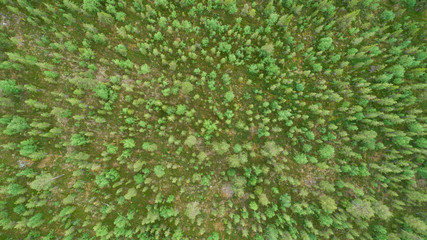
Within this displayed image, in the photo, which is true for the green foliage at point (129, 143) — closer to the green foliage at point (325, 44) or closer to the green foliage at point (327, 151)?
the green foliage at point (327, 151)

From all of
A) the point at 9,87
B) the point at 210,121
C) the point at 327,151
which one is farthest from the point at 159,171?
the point at 327,151

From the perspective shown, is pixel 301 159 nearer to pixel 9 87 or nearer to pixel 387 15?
pixel 387 15

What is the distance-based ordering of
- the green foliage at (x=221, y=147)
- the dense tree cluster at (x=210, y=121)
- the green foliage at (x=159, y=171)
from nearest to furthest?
the green foliage at (x=221, y=147), the green foliage at (x=159, y=171), the dense tree cluster at (x=210, y=121)

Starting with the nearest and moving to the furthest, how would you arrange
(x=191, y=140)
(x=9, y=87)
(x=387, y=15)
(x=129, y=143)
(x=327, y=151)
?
(x=9, y=87) → (x=191, y=140) → (x=129, y=143) → (x=327, y=151) → (x=387, y=15)

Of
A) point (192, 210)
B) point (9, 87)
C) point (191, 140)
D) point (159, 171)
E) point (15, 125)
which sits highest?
point (191, 140)

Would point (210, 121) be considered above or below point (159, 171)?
above

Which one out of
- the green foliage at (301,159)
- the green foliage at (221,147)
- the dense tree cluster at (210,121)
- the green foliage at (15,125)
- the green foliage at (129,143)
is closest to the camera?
the green foliage at (15,125)

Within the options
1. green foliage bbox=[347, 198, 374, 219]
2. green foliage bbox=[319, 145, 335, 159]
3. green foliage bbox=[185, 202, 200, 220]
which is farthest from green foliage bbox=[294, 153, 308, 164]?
green foliage bbox=[185, 202, 200, 220]

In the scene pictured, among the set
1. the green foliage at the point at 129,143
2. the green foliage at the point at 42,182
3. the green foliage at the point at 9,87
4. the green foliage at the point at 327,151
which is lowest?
the green foliage at the point at 42,182

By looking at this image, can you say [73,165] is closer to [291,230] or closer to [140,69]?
[140,69]

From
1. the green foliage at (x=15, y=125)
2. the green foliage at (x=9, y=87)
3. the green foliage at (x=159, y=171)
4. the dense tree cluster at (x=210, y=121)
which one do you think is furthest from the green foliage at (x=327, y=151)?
the green foliage at (x=9, y=87)

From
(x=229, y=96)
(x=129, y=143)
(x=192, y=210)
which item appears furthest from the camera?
(x=229, y=96)

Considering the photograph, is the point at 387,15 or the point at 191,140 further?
Answer: the point at 387,15
